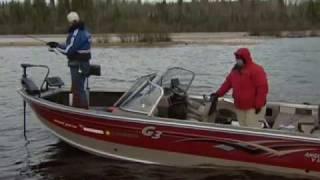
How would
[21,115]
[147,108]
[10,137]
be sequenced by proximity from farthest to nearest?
[21,115] < [10,137] < [147,108]

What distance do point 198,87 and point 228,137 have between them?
43.1 feet

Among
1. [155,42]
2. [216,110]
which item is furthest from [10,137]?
[155,42]

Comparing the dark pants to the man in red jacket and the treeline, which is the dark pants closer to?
the man in red jacket

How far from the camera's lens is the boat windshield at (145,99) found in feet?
33.1

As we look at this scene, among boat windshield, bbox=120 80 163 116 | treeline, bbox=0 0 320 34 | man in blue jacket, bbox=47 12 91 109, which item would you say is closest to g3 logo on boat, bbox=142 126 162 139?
boat windshield, bbox=120 80 163 116

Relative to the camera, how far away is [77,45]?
10.9 metres

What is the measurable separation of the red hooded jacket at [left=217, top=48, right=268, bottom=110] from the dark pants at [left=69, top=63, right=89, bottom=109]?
9.25ft

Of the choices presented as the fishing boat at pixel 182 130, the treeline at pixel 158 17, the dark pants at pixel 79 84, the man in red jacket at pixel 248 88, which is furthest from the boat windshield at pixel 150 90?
the treeline at pixel 158 17

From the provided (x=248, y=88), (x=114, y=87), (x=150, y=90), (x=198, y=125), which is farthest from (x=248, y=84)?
(x=114, y=87)

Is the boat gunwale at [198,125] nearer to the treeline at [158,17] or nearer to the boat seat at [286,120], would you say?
the boat seat at [286,120]

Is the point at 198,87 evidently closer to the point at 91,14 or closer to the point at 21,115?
the point at 21,115

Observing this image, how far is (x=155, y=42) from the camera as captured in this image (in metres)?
55.7

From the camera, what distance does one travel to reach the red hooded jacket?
375 inches

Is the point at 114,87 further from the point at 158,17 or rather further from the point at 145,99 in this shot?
the point at 158,17
